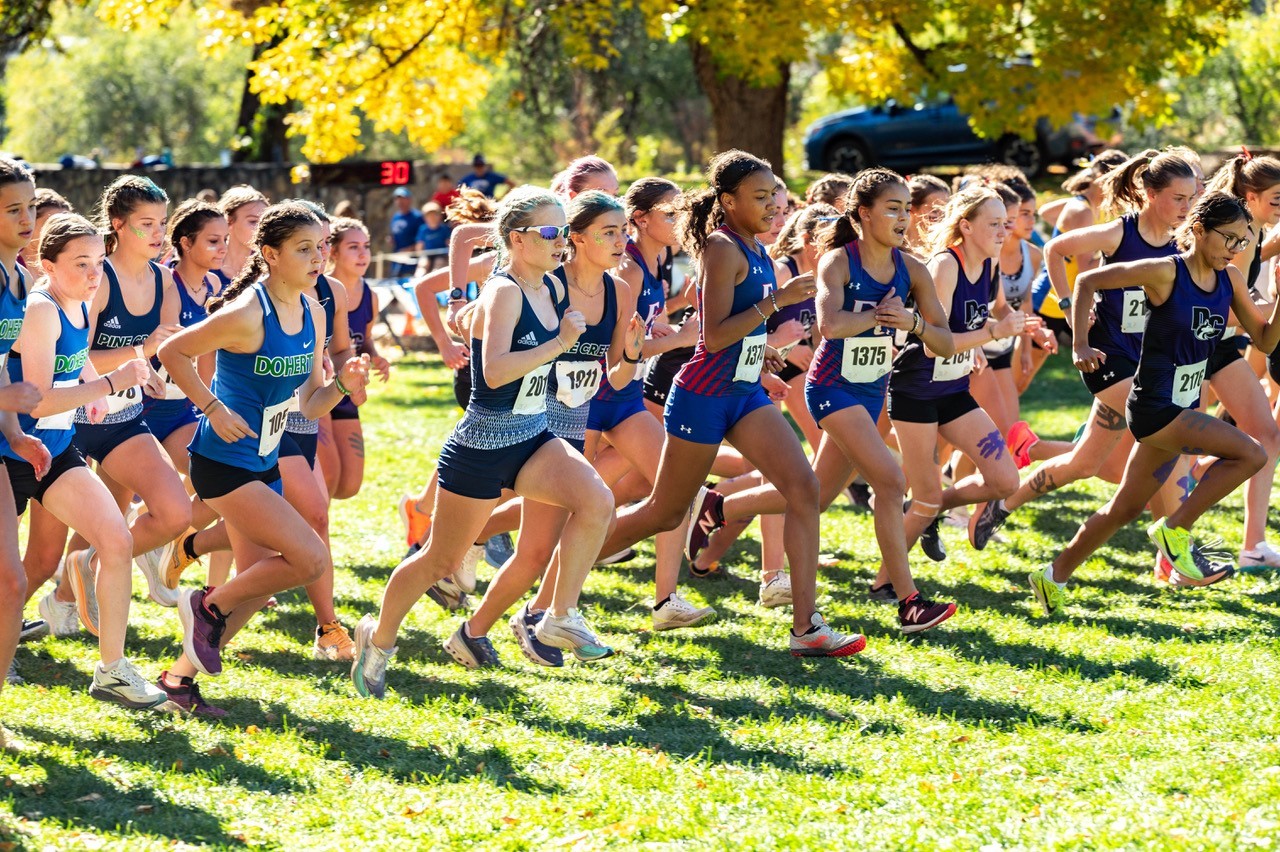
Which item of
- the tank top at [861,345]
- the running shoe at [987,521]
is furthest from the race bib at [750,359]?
the running shoe at [987,521]

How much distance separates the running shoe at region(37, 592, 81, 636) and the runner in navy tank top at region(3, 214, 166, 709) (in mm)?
906

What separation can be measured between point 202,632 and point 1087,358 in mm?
3926

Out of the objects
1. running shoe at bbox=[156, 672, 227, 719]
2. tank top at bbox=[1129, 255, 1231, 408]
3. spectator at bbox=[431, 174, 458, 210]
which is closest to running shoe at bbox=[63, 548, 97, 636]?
running shoe at bbox=[156, 672, 227, 719]

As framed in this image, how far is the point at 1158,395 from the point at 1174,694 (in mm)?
1445

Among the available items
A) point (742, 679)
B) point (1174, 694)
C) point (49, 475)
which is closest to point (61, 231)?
point (49, 475)

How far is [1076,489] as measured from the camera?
32.3 ft

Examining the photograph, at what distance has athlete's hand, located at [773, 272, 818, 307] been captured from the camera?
19.2 ft

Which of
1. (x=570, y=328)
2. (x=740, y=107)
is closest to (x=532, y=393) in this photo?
(x=570, y=328)

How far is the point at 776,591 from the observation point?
702 cm

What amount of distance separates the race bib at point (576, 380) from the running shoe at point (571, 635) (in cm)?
80

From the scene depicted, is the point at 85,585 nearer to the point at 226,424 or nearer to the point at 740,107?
the point at 226,424

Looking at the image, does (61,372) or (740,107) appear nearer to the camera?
(61,372)

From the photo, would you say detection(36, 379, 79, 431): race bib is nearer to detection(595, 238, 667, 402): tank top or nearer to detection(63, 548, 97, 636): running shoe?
detection(63, 548, 97, 636): running shoe

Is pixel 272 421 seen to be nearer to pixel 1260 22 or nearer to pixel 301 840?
pixel 301 840
